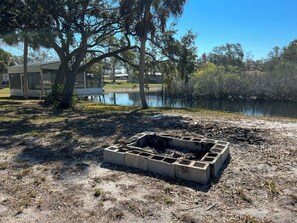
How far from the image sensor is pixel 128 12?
9.98m

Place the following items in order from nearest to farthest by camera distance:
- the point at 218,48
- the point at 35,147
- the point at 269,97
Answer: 1. the point at 35,147
2. the point at 269,97
3. the point at 218,48

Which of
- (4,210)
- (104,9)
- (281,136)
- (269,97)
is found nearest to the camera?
(4,210)

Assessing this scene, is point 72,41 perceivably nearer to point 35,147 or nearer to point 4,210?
point 35,147

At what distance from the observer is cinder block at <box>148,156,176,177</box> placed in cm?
315

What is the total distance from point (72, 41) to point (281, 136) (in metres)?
10.1

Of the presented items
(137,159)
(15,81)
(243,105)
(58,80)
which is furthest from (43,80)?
(137,159)

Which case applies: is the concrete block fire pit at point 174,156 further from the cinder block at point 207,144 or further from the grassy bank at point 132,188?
the grassy bank at point 132,188

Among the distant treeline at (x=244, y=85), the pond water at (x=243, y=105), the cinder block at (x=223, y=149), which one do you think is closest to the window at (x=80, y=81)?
the pond water at (x=243, y=105)

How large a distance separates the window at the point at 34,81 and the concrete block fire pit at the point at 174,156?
A: 51.2 feet

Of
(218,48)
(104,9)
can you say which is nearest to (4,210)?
(104,9)

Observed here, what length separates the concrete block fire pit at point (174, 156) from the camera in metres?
3.05

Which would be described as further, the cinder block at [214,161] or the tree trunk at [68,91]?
the tree trunk at [68,91]

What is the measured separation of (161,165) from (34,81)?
17.4 meters

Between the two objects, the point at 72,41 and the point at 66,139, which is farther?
the point at 72,41
